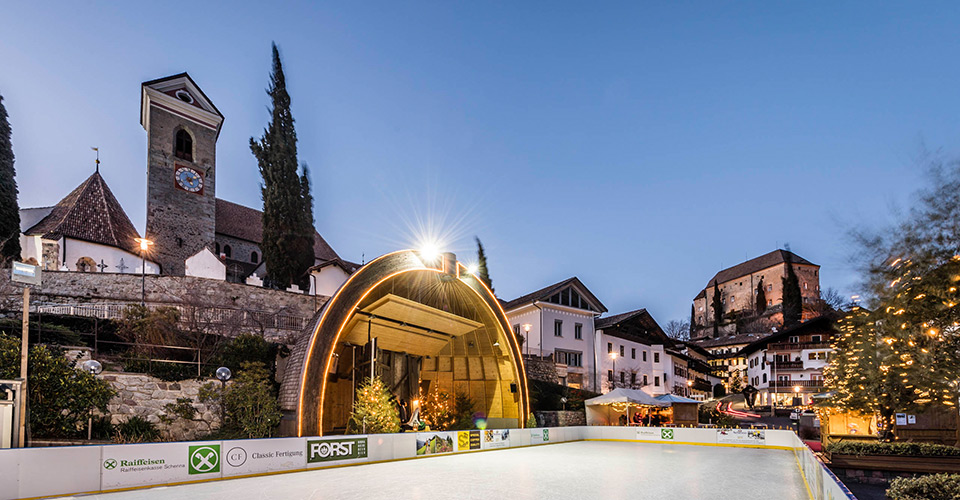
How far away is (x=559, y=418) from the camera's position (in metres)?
29.8

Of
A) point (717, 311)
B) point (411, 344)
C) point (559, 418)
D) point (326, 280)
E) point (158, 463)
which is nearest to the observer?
point (158, 463)

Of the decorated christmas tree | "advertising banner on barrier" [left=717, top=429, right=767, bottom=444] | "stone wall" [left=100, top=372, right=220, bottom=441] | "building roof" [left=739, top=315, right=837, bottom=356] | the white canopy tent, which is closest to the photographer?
"stone wall" [left=100, top=372, right=220, bottom=441]

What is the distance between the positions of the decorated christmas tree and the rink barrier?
0.99 metres

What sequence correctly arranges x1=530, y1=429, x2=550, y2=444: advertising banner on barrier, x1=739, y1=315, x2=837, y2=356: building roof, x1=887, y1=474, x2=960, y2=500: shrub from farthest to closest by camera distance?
1. x1=739, y1=315, x2=837, y2=356: building roof
2. x1=530, y1=429, x2=550, y2=444: advertising banner on barrier
3. x1=887, y1=474, x2=960, y2=500: shrub

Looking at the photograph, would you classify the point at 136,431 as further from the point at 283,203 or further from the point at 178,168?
the point at 178,168

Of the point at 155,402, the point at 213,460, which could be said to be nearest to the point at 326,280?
the point at 155,402

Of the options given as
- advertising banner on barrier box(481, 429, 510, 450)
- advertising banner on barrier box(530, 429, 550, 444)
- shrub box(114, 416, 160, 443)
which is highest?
shrub box(114, 416, 160, 443)

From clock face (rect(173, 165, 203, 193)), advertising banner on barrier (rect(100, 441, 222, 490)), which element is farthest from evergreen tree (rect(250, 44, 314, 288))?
advertising banner on barrier (rect(100, 441, 222, 490))

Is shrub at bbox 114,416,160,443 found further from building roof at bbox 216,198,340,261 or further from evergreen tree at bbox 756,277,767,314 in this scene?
evergreen tree at bbox 756,277,767,314

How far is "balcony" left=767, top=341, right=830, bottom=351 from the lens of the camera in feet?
184

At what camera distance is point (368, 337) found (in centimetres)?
2064

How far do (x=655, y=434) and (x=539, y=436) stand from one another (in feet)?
21.4

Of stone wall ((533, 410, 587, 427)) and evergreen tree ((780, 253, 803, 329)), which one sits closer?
stone wall ((533, 410, 587, 427))

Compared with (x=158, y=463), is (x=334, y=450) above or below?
below
